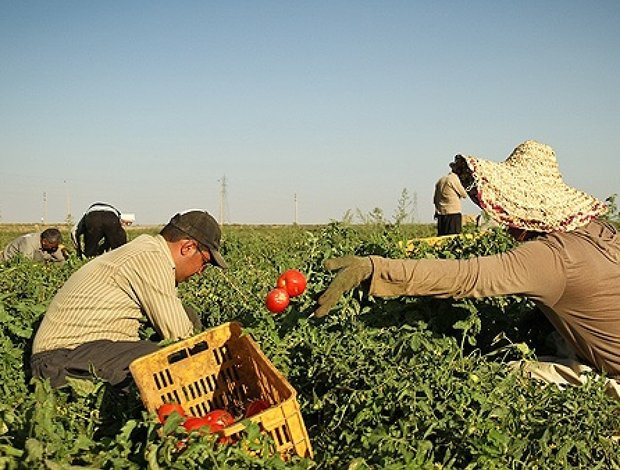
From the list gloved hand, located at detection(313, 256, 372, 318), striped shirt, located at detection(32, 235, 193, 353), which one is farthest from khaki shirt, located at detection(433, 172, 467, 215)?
gloved hand, located at detection(313, 256, 372, 318)

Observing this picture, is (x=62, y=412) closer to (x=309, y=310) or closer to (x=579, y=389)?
(x=309, y=310)

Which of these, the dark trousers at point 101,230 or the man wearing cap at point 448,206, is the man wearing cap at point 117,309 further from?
the man wearing cap at point 448,206

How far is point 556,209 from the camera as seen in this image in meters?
3.56

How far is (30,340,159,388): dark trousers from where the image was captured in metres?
3.87

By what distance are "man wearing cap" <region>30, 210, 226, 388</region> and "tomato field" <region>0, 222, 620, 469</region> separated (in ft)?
0.64

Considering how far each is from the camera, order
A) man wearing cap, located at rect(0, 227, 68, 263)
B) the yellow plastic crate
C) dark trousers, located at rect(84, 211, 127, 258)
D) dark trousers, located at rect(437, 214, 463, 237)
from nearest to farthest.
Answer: the yellow plastic crate < dark trousers, located at rect(84, 211, 127, 258) < man wearing cap, located at rect(0, 227, 68, 263) < dark trousers, located at rect(437, 214, 463, 237)

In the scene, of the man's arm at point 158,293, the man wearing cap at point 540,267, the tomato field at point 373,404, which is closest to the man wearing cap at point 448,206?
the tomato field at point 373,404

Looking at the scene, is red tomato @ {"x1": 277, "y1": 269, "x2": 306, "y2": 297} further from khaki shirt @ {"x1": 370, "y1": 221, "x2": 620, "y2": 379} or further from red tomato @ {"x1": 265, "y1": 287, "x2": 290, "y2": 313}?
khaki shirt @ {"x1": 370, "y1": 221, "x2": 620, "y2": 379}

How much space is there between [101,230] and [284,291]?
17.3 ft

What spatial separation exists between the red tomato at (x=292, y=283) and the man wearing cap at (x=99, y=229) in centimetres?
514

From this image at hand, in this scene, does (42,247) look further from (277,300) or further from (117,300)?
(277,300)

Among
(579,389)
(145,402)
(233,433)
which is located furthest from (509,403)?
(145,402)

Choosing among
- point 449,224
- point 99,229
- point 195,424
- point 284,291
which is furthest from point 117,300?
point 449,224

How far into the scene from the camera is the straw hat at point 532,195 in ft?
11.4
